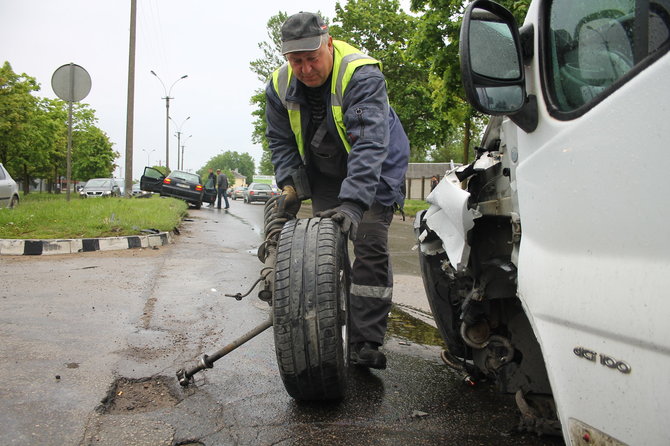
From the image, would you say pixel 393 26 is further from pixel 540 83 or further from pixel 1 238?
pixel 540 83

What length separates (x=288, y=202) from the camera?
3.07 metres

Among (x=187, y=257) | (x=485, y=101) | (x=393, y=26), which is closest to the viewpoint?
(x=485, y=101)

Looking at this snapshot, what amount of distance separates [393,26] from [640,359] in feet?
96.7

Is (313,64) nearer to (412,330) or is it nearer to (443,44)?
(412,330)

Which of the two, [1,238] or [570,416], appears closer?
[570,416]

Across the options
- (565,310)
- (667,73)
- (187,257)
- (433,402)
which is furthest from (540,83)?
(187,257)

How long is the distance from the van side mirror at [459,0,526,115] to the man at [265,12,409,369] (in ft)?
3.35

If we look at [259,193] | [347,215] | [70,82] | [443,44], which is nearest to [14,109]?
[70,82]

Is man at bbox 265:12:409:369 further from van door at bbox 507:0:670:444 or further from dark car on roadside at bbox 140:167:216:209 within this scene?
dark car on roadside at bbox 140:167:216:209

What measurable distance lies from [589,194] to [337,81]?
1723 mm

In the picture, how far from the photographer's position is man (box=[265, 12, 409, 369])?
8.68 feet

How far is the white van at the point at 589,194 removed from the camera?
1.12 meters

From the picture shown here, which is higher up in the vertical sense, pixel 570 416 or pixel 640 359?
pixel 640 359

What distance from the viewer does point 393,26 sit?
28.5 m
